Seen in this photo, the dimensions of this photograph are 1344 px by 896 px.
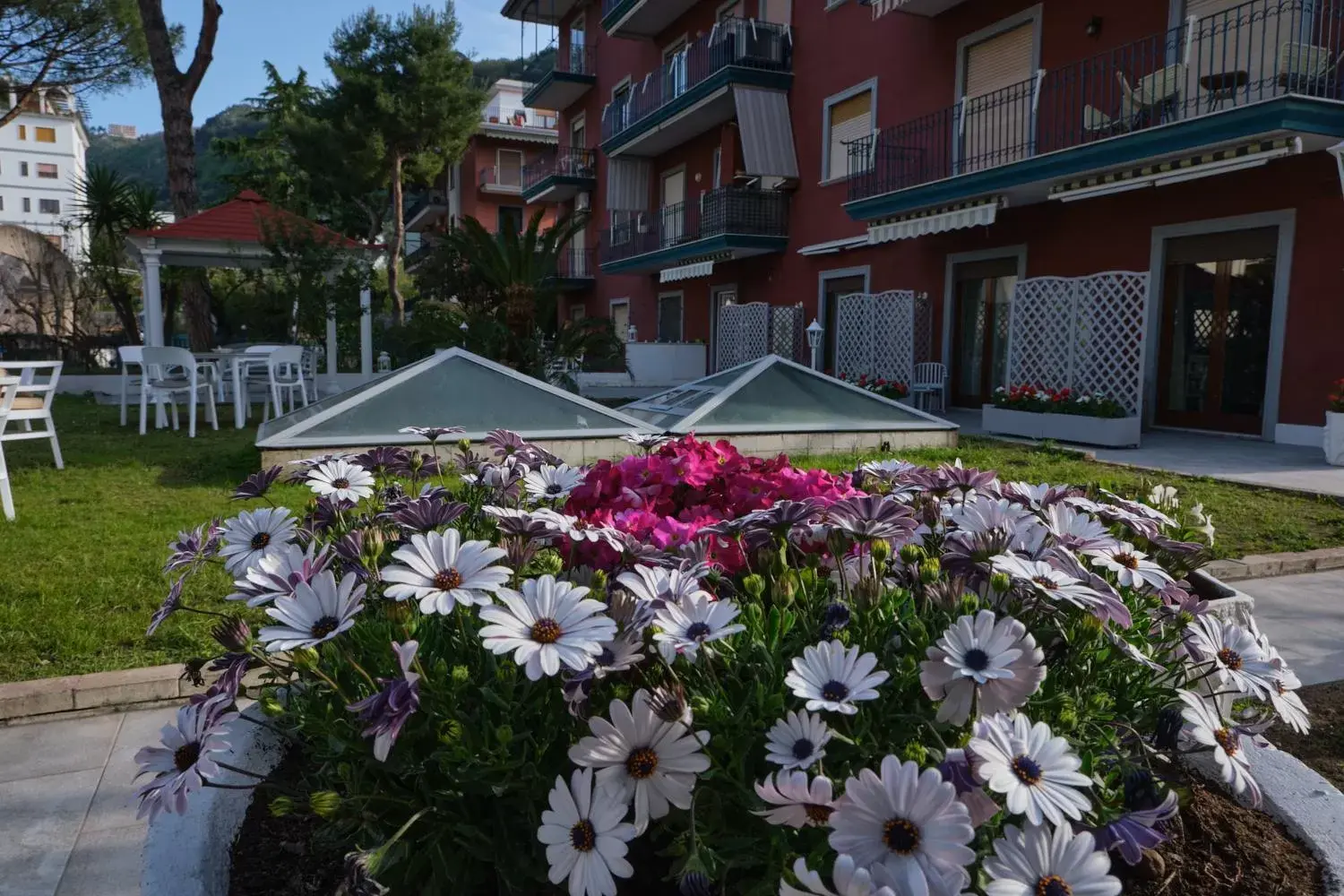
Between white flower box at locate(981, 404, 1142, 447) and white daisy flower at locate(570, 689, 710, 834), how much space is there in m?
10.0

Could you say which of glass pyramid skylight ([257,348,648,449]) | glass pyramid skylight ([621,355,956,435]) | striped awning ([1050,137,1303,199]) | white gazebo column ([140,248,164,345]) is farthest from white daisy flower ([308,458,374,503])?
white gazebo column ([140,248,164,345])

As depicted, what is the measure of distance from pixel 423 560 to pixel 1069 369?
11.4m

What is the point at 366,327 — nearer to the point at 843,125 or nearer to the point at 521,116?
the point at 843,125

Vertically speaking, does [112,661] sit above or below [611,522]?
below

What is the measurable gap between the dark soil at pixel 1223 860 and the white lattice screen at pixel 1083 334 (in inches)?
392

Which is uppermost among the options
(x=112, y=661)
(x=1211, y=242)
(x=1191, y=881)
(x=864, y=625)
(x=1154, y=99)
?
(x=1154, y=99)

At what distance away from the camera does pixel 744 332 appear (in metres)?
18.7

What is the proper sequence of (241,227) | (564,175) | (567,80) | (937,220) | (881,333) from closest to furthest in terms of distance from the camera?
1. (937,220)
2. (241,227)
3. (881,333)
4. (564,175)
5. (567,80)

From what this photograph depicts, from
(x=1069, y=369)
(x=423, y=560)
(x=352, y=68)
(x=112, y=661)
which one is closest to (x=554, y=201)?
(x=352, y=68)

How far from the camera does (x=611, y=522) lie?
192 centimetres

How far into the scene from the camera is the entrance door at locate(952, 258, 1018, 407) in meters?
14.2

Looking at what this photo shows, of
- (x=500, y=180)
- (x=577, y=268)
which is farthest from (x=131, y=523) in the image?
(x=500, y=180)

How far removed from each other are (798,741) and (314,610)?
713 mm

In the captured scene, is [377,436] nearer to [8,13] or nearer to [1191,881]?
[1191,881]
